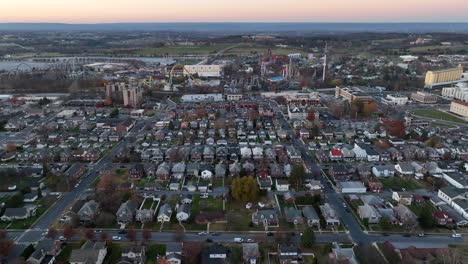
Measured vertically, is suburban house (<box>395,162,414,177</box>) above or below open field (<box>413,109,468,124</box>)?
below

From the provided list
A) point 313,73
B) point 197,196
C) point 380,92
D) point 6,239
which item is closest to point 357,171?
point 197,196

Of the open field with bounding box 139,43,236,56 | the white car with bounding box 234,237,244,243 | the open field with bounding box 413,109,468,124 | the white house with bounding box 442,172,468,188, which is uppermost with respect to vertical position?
the open field with bounding box 139,43,236,56

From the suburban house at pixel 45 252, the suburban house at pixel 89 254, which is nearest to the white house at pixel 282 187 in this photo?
the suburban house at pixel 89 254

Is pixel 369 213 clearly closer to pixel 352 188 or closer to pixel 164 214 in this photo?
pixel 352 188

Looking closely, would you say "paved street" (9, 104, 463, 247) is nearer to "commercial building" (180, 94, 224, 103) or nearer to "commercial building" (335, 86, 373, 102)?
"commercial building" (335, 86, 373, 102)

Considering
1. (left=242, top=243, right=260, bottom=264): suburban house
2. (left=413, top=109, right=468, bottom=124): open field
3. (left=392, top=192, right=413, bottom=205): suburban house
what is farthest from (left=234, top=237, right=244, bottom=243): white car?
(left=413, top=109, right=468, bottom=124): open field

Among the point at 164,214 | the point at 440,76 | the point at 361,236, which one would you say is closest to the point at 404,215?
the point at 361,236
